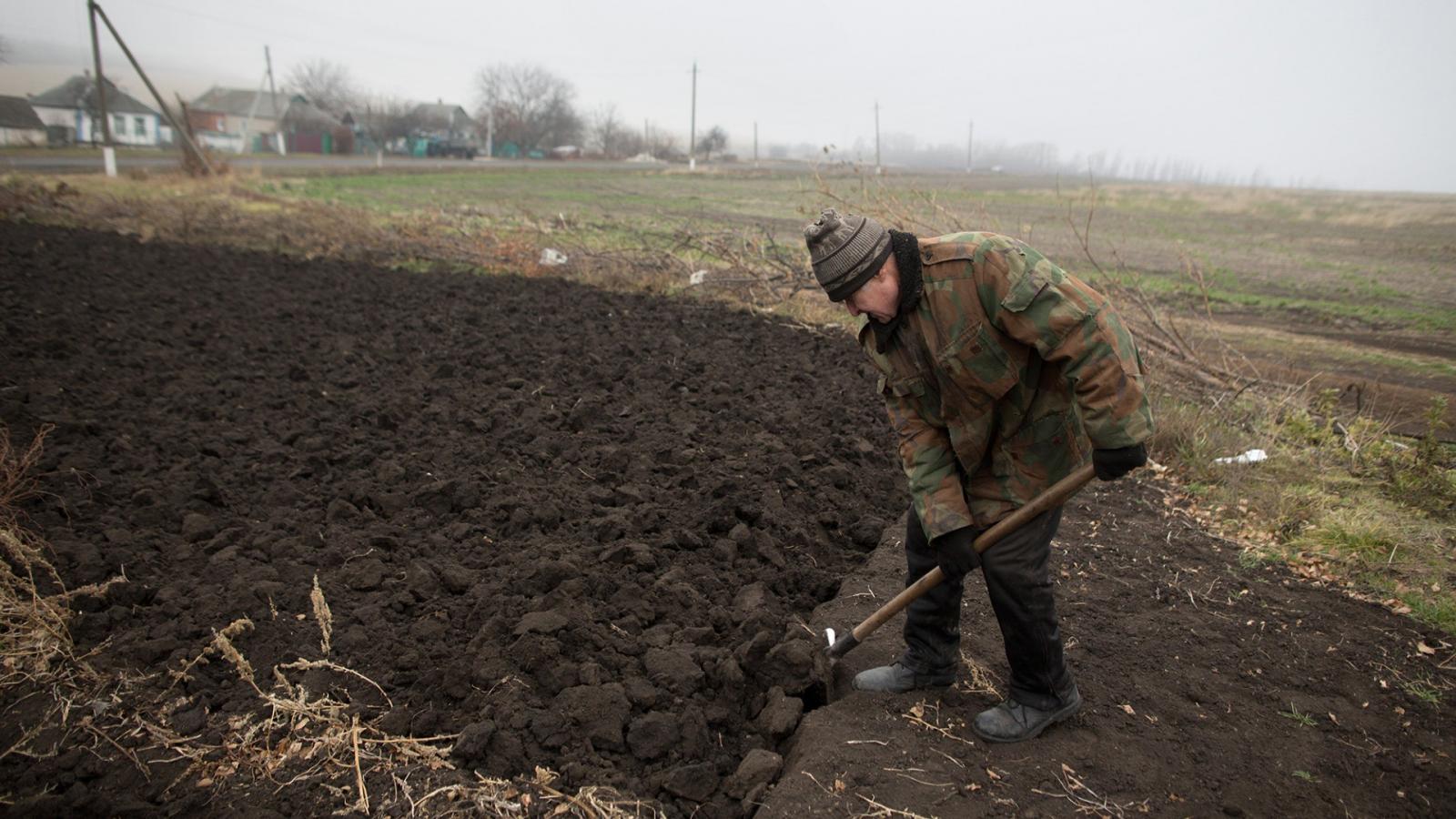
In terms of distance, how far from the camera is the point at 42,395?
580cm

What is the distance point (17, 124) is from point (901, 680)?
123 feet

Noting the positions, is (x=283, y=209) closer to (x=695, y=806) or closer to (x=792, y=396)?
(x=792, y=396)

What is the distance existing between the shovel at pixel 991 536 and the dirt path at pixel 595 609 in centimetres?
19

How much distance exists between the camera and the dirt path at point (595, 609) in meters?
2.76

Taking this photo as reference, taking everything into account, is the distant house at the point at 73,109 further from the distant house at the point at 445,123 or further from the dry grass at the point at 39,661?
the dry grass at the point at 39,661

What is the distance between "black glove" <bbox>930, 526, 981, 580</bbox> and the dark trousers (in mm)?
50

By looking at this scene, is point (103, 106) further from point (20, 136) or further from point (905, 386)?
point (905, 386)

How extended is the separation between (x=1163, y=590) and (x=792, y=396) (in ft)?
10.4

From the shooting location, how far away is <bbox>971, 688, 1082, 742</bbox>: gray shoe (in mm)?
2848

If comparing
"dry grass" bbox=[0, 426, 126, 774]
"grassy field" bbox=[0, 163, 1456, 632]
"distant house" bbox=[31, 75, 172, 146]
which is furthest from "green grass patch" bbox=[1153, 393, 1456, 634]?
"distant house" bbox=[31, 75, 172, 146]

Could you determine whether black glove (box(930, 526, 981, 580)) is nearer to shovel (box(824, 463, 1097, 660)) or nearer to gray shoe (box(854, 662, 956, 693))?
shovel (box(824, 463, 1097, 660))

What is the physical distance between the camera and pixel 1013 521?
2.68 m

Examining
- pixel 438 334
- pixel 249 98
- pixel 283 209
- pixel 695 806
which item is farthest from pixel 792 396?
pixel 249 98

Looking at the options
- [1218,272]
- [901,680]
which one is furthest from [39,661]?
[1218,272]
